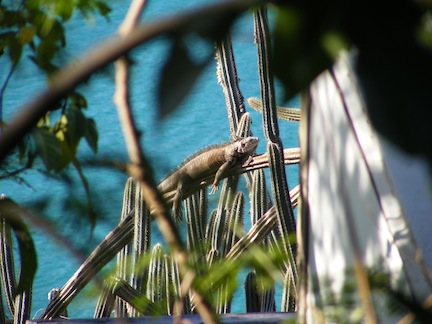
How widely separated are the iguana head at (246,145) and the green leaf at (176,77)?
Answer: 314cm

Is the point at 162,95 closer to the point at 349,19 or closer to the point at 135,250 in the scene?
the point at 349,19

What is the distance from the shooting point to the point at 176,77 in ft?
1.03

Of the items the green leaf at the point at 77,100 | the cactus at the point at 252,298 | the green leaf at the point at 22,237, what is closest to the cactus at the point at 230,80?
the cactus at the point at 252,298

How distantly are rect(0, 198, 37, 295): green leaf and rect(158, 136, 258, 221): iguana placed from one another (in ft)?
7.98

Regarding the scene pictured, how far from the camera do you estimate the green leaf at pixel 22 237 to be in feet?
1.71

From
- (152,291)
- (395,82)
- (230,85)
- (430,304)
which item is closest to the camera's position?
(395,82)

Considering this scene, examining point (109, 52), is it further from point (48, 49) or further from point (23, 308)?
point (23, 308)

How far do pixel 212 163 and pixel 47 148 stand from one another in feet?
10.3

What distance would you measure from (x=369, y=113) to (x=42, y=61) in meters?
0.48

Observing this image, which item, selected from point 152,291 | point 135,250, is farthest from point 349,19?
point 152,291

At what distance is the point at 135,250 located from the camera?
2.85 metres

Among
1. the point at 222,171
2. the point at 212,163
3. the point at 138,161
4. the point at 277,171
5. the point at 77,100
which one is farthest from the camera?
the point at 212,163

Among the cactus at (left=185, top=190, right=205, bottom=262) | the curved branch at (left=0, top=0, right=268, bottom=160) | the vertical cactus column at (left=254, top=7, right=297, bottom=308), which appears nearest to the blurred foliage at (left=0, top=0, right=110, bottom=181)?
the curved branch at (left=0, top=0, right=268, bottom=160)

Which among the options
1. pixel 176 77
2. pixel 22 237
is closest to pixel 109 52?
pixel 176 77
